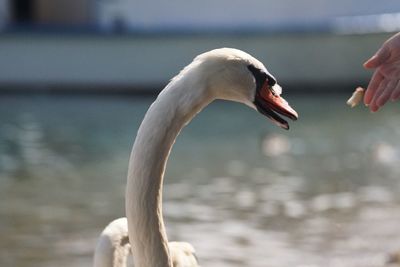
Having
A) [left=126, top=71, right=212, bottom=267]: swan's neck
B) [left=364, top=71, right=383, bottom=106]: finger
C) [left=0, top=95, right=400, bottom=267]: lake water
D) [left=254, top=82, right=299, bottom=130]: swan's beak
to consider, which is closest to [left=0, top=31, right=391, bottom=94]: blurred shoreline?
[left=0, top=95, right=400, bottom=267]: lake water

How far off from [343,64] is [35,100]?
22.5ft

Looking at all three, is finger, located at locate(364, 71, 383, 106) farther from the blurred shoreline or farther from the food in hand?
the blurred shoreline

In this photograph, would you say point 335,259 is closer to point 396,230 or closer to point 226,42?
point 396,230

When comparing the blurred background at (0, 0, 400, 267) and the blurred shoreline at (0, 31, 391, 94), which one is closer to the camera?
the blurred background at (0, 0, 400, 267)

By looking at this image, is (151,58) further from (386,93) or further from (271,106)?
(271,106)

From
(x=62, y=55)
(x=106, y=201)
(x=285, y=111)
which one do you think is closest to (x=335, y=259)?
(x=106, y=201)

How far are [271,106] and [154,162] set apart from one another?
1.54 ft

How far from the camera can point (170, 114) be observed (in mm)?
3375

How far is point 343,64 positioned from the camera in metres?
22.4

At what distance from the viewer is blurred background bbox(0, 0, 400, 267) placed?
9781mm

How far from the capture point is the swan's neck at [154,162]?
3.38 m

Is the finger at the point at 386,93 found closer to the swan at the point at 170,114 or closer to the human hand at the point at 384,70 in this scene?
the human hand at the point at 384,70

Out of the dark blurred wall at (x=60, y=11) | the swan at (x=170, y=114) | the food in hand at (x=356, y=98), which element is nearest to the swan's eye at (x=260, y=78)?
the swan at (x=170, y=114)

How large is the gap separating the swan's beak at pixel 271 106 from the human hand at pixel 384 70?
1.02 meters
